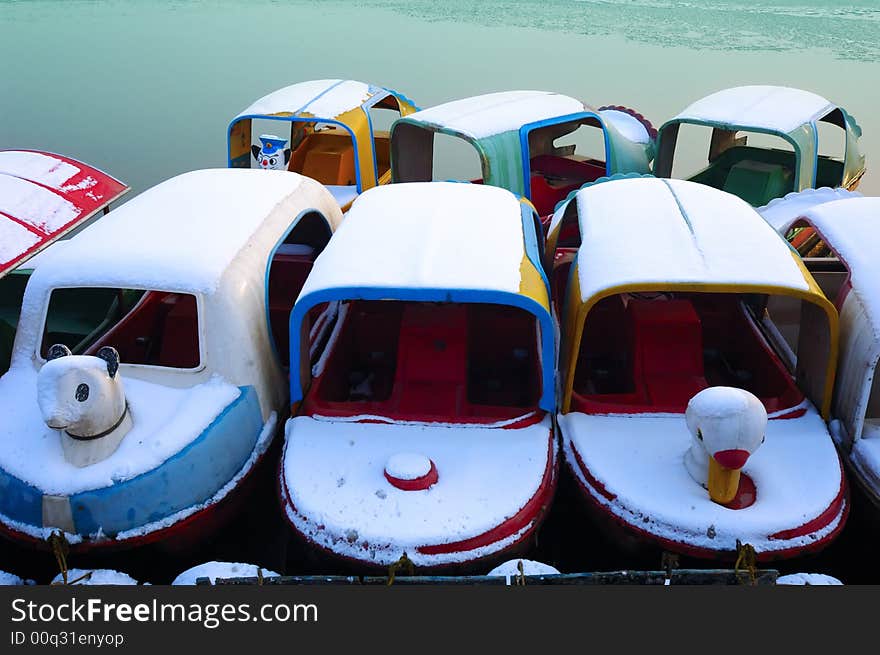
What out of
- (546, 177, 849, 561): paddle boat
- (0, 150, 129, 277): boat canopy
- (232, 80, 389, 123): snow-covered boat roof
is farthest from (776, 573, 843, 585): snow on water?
(232, 80, 389, 123): snow-covered boat roof

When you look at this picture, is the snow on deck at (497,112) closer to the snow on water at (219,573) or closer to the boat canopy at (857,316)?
the boat canopy at (857,316)

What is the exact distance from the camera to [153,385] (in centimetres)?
431

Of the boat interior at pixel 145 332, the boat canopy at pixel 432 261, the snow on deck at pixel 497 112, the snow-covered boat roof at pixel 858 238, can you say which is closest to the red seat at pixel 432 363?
the boat canopy at pixel 432 261

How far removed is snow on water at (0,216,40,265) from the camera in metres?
5.00

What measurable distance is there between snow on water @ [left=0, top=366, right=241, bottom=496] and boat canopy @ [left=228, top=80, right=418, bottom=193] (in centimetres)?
503

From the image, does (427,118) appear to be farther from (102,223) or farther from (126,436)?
(126,436)

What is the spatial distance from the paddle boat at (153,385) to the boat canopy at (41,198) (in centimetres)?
61

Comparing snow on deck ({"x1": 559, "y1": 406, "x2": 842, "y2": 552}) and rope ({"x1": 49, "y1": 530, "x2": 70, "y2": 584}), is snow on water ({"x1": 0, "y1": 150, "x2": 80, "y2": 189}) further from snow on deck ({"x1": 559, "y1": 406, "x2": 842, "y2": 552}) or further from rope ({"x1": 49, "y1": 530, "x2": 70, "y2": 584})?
snow on deck ({"x1": 559, "y1": 406, "x2": 842, "y2": 552})

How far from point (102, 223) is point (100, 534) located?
2067 millimetres

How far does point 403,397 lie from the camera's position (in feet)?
15.0

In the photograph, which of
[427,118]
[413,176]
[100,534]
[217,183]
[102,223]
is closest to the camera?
[100,534]

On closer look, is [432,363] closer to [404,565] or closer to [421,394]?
[421,394]

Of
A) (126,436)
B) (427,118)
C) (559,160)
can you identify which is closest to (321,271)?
(126,436)

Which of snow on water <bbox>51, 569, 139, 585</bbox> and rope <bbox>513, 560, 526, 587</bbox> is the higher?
rope <bbox>513, 560, 526, 587</bbox>
